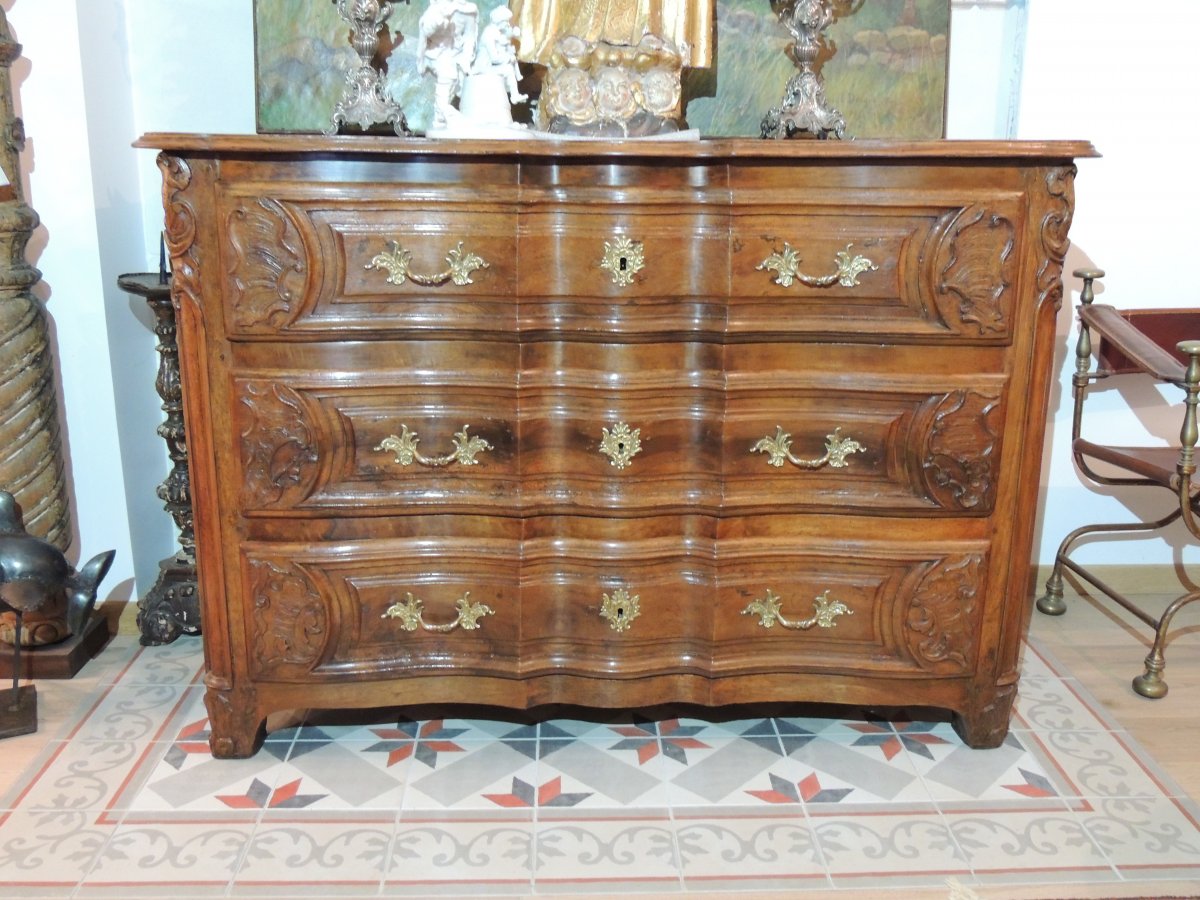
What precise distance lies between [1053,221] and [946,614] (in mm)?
804

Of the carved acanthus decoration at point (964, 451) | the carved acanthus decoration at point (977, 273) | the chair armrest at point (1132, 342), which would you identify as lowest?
the carved acanthus decoration at point (964, 451)

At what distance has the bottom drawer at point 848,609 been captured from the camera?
86.1 inches

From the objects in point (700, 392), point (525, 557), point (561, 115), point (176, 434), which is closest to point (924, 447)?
point (700, 392)

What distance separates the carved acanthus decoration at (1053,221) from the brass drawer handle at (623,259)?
0.74m

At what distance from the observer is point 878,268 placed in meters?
2.03

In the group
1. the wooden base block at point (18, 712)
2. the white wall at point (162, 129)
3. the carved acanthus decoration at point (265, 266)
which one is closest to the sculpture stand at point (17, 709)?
the wooden base block at point (18, 712)

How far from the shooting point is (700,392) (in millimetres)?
2090

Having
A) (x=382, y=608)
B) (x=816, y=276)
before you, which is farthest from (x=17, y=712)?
(x=816, y=276)

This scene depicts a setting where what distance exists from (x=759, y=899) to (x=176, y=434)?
169cm

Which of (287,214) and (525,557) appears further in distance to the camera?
(525,557)

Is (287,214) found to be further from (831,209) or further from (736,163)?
(831,209)

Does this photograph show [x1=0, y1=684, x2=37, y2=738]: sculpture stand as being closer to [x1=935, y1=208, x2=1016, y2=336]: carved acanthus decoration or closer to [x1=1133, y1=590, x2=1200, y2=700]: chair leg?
[x1=935, y1=208, x2=1016, y2=336]: carved acanthus decoration

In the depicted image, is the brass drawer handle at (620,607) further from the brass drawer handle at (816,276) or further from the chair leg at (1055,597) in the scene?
the chair leg at (1055,597)

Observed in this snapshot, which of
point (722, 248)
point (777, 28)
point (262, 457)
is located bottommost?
point (262, 457)
